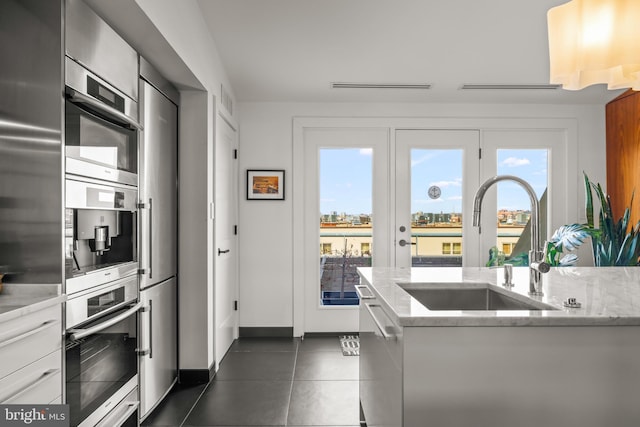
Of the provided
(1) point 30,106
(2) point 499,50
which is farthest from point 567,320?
(2) point 499,50

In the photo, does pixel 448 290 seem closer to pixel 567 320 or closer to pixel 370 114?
pixel 567 320

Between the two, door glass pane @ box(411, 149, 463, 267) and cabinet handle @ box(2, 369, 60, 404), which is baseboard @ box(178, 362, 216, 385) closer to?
cabinet handle @ box(2, 369, 60, 404)

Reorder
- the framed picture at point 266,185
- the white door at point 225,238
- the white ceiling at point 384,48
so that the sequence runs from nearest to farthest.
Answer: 1. the white ceiling at point 384,48
2. the white door at point 225,238
3. the framed picture at point 266,185

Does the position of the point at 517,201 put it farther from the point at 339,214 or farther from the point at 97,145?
the point at 97,145

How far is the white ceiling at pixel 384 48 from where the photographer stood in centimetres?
268

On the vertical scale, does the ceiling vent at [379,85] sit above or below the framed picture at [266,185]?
above

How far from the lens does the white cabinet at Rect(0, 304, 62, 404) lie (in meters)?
1.23

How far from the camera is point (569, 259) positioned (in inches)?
147

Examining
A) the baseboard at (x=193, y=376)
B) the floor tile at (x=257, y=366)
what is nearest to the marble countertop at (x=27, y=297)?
the baseboard at (x=193, y=376)

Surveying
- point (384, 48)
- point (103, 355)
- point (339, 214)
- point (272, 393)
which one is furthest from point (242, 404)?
point (384, 48)

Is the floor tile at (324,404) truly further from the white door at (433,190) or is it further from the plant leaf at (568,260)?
the plant leaf at (568,260)

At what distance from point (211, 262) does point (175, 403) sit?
948 millimetres

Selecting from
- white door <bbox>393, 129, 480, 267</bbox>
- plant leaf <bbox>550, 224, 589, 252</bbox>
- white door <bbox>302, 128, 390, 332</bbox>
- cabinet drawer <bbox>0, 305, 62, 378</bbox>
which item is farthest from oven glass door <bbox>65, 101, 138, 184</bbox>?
plant leaf <bbox>550, 224, 589, 252</bbox>

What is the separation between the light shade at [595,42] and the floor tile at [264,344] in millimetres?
3025
